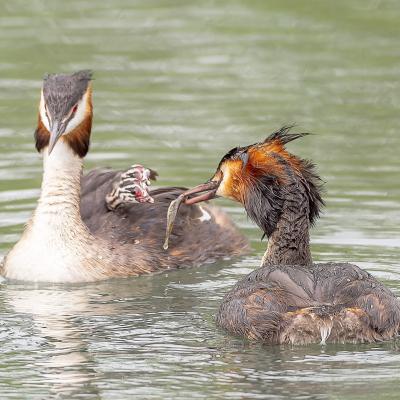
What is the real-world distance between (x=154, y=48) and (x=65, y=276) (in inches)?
325

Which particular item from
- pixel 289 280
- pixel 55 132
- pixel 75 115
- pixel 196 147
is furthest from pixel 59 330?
pixel 196 147

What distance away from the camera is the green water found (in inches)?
366

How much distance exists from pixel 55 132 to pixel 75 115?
41 centimetres

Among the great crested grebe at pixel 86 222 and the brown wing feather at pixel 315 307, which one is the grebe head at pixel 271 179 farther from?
the great crested grebe at pixel 86 222

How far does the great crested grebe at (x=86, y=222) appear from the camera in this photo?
40.3ft

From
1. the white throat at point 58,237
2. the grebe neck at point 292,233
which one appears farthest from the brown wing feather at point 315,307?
the white throat at point 58,237

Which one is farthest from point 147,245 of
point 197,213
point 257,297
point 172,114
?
point 172,114

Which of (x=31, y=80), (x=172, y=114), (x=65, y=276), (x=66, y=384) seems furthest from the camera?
(x=31, y=80)

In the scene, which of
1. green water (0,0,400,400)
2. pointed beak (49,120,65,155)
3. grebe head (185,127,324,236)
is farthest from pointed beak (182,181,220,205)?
pointed beak (49,120,65,155)

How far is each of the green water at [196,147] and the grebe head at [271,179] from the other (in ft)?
2.83

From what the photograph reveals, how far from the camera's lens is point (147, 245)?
42.2 ft

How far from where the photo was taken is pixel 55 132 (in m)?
12.1

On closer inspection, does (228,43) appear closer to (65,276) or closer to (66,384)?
(65,276)

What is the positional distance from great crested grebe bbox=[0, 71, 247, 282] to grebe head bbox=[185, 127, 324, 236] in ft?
6.52
